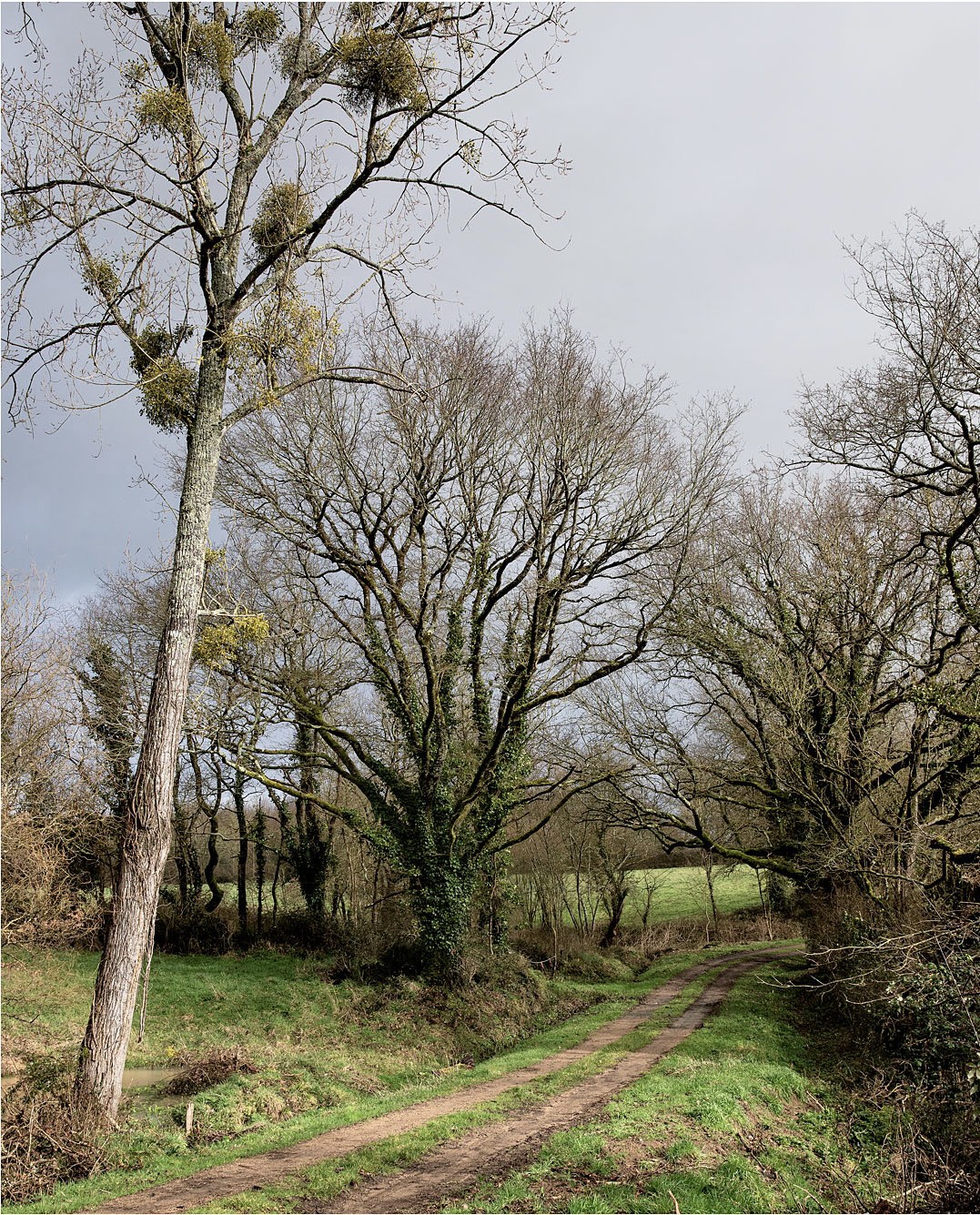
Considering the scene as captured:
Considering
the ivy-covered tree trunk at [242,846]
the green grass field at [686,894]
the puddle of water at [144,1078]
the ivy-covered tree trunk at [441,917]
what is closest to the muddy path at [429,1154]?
the puddle of water at [144,1078]

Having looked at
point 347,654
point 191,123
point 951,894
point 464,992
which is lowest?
point 464,992

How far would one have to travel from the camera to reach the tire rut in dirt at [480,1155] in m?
7.13

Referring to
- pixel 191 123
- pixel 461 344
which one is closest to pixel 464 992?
pixel 461 344

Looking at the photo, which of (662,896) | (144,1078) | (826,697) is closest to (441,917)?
(144,1078)

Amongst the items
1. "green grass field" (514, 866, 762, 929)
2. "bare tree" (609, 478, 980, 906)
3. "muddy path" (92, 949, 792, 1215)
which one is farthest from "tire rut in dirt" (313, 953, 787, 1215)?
"green grass field" (514, 866, 762, 929)

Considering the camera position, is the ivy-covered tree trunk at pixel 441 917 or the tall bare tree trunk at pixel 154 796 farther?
the ivy-covered tree trunk at pixel 441 917

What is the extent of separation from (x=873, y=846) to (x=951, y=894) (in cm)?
133

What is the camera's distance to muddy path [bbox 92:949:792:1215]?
7191 millimetres

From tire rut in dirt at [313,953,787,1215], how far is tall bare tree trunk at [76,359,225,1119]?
8.94 feet

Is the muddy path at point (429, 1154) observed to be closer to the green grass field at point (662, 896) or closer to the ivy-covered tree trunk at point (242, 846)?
the green grass field at point (662, 896)

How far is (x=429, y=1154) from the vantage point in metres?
8.38

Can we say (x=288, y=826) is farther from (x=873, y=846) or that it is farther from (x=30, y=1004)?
(x=873, y=846)

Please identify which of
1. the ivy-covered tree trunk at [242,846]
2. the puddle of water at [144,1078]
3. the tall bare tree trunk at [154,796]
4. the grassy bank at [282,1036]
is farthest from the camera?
the ivy-covered tree trunk at [242,846]

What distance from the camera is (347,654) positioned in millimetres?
22469
